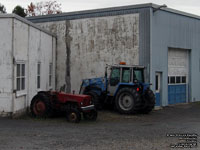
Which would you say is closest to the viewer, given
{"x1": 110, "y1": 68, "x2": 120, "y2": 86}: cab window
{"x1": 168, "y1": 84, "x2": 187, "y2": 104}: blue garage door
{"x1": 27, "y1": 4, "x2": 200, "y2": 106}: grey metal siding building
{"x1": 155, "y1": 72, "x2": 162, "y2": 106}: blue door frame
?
{"x1": 110, "y1": 68, "x2": 120, "y2": 86}: cab window

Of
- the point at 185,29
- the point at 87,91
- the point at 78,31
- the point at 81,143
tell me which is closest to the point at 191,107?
the point at 185,29

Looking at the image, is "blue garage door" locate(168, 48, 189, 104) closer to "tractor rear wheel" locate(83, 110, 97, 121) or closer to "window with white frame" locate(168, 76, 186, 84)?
"window with white frame" locate(168, 76, 186, 84)

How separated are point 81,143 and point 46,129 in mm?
2604

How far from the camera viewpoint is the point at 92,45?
2020 centimetres

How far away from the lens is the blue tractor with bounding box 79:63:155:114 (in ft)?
52.1

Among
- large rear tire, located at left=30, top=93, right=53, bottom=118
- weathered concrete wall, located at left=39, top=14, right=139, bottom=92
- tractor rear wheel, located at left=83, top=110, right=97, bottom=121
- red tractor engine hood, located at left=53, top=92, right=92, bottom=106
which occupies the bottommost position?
tractor rear wheel, located at left=83, top=110, right=97, bottom=121

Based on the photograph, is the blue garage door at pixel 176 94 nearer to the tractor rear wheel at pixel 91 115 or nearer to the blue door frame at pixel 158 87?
the blue door frame at pixel 158 87

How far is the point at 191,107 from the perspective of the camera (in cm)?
2031

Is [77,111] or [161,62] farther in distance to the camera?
[161,62]

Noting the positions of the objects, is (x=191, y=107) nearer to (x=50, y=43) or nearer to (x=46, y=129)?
(x=50, y=43)

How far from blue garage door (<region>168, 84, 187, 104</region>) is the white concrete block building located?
780cm

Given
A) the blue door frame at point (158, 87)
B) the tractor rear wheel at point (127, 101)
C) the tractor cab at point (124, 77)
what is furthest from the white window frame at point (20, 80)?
the blue door frame at point (158, 87)

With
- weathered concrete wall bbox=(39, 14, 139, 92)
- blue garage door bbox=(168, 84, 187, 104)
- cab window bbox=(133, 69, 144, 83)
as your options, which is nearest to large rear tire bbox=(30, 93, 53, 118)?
cab window bbox=(133, 69, 144, 83)

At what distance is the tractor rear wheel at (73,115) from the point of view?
13273 millimetres
